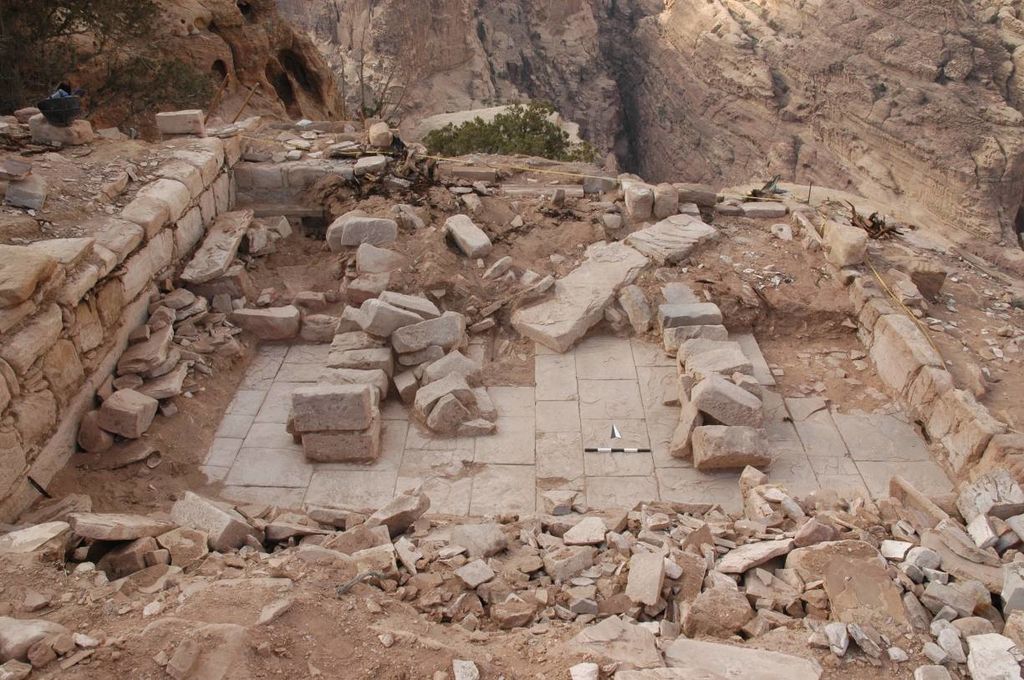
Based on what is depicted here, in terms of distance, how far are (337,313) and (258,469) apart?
2281mm

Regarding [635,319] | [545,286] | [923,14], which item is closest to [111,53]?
[545,286]

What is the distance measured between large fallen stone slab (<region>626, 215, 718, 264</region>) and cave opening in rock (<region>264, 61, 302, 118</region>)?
39.2ft

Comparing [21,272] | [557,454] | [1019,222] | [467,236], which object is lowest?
[1019,222]

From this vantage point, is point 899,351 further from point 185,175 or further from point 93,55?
point 93,55

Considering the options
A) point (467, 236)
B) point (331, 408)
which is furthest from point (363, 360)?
point (467, 236)

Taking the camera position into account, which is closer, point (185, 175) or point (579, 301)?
point (579, 301)

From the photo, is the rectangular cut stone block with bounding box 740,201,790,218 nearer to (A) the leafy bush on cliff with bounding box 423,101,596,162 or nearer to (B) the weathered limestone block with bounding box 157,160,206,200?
(A) the leafy bush on cliff with bounding box 423,101,596,162

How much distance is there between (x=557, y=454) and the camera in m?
6.42

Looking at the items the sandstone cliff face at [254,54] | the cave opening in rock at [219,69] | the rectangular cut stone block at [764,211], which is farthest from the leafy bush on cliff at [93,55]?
the rectangular cut stone block at [764,211]

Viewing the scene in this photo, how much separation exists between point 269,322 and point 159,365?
1225 mm

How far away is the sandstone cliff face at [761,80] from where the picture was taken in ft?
93.2

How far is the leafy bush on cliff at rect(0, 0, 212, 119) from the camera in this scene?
12.2 meters

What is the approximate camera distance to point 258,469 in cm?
627

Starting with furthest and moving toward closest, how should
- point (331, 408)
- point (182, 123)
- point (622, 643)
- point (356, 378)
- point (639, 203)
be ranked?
point (182, 123)
point (639, 203)
point (356, 378)
point (331, 408)
point (622, 643)
